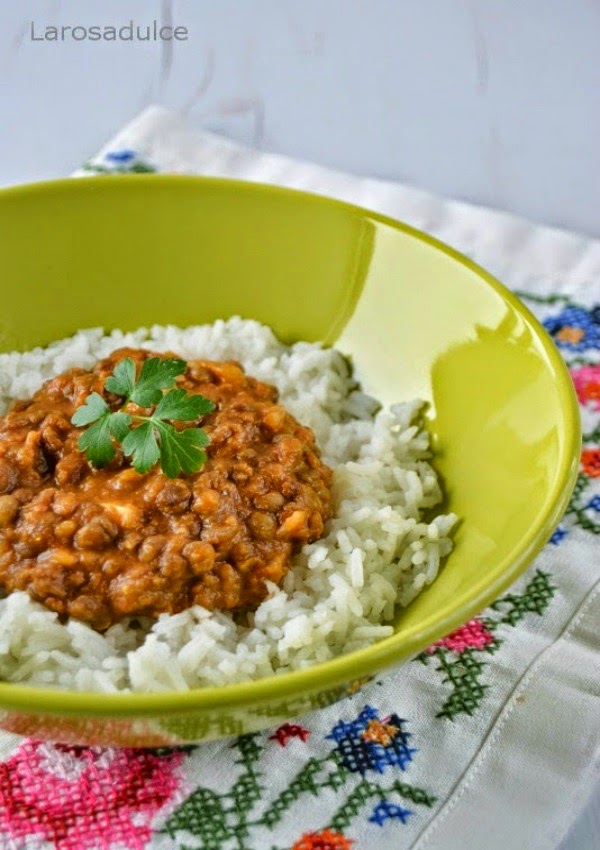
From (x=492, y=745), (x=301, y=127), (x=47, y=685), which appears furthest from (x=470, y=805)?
(x=301, y=127)

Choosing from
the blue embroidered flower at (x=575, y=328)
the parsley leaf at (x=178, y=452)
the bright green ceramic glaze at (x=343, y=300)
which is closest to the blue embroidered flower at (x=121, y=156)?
the bright green ceramic glaze at (x=343, y=300)

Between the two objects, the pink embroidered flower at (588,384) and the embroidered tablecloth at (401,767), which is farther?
the pink embroidered flower at (588,384)

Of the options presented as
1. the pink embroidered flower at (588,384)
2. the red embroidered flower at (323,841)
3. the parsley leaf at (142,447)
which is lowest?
the red embroidered flower at (323,841)

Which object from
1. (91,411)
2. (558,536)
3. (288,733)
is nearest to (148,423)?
(91,411)

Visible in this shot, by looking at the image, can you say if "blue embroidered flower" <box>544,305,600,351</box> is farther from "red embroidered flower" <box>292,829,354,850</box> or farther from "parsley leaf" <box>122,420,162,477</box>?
"red embroidered flower" <box>292,829,354,850</box>

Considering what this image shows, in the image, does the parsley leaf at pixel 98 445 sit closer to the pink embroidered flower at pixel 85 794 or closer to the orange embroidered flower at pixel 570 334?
the pink embroidered flower at pixel 85 794

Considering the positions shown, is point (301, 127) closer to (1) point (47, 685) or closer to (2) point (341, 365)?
(2) point (341, 365)

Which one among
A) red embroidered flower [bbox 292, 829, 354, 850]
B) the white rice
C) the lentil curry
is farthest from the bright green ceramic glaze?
red embroidered flower [bbox 292, 829, 354, 850]
